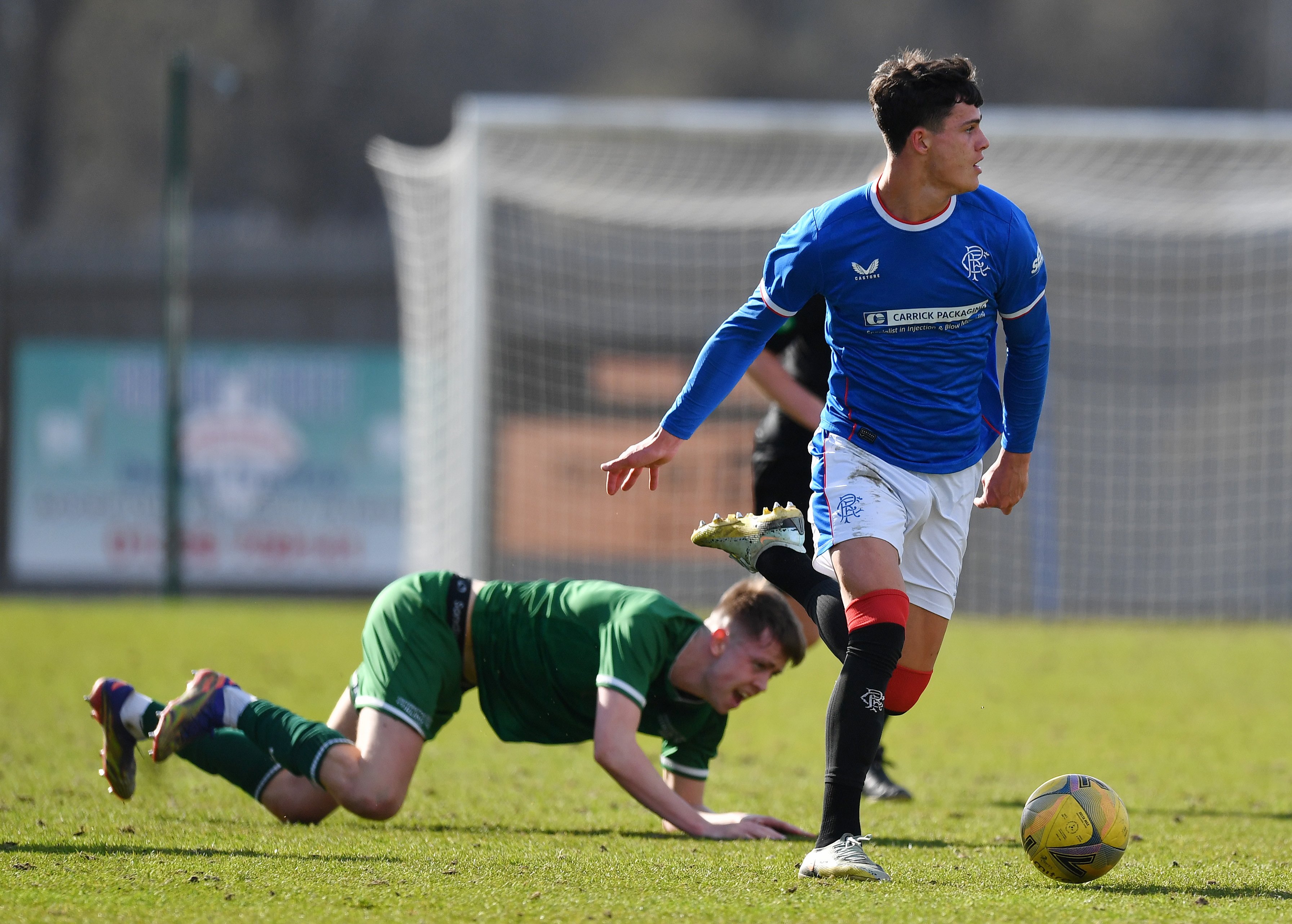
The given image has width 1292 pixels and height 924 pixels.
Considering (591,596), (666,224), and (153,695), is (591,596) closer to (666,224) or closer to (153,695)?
(153,695)

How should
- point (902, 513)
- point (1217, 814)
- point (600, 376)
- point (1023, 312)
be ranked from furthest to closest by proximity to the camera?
point (600, 376)
point (1217, 814)
point (1023, 312)
point (902, 513)

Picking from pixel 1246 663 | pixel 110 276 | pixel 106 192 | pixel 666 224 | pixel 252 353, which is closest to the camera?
pixel 1246 663

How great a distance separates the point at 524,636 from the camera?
460 cm

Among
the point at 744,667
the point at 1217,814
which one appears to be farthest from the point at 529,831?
the point at 1217,814

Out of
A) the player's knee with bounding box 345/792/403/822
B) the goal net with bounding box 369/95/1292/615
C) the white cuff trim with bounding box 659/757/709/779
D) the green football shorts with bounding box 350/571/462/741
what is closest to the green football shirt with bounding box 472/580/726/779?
the white cuff trim with bounding box 659/757/709/779

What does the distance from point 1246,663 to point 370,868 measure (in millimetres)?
8023

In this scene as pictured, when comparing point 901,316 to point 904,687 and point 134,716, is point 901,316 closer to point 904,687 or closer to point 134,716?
point 904,687

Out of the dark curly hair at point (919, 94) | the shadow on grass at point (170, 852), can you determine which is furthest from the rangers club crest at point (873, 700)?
the dark curly hair at point (919, 94)

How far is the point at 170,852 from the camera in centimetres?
388

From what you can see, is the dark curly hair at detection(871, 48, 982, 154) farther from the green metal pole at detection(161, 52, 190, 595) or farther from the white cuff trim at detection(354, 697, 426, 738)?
the green metal pole at detection(161, 52, 190, 595)

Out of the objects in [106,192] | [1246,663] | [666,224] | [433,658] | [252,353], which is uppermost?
[106,192]

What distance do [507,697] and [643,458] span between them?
3.95 feet

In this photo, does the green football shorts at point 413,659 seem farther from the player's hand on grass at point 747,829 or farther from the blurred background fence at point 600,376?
the blurred background fence at point 600,376

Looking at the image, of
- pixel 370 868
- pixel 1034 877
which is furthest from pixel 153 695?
pixel 1034 877
